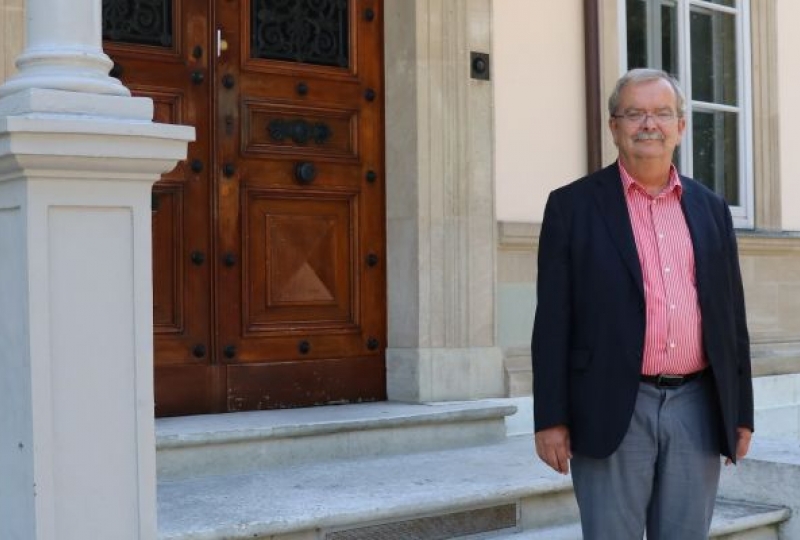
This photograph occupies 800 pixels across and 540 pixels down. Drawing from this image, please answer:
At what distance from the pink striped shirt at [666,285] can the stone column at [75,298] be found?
1.33m

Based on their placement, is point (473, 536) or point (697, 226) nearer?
point (697, 226)

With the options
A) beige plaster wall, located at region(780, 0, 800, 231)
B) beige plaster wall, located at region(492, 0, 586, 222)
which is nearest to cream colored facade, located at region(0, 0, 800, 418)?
beige plaster wall, located at region(492, 0, 586, 222)

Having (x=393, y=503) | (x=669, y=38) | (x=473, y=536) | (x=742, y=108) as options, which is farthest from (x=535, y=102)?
(x=393, y=503)

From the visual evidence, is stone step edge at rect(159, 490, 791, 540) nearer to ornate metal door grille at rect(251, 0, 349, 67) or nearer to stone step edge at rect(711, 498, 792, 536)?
stone step edge at rect(711, 498, 792, 536)

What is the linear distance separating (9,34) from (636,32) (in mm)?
3853

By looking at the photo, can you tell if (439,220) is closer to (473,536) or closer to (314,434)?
(314,434)

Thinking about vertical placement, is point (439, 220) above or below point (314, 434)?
above

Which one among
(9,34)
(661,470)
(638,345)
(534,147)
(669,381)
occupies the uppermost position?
(9,34)

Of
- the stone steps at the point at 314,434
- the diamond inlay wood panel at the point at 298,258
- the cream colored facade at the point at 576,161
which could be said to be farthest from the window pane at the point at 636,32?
the stone steps at the point at 314,434

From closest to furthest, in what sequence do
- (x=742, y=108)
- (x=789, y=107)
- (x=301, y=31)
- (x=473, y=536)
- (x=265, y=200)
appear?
1. (x=473, y=536)
2. (x=265, y=200)
3. (x=301, y=31)
4. (x=742, y=108)
5. (x=789, y=107)

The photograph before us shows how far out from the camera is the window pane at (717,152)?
8164mm

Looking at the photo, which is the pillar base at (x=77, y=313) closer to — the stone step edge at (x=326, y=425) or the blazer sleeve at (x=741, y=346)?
the stone step edge at (x=326, y=425)

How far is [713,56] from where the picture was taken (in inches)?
326

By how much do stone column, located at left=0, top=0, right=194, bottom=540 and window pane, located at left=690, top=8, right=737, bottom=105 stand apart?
5071mm
